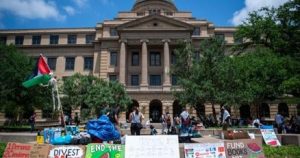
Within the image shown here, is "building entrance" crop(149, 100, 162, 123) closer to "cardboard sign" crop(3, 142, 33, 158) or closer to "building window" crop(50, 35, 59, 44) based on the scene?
"building window" crop(50, 35, 59, 44)

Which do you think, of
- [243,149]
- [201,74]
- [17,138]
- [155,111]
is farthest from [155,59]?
[243,149]

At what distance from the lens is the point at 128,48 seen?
1939 inches

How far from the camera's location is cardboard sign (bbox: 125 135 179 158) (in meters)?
8.82

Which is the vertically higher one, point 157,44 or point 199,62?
point 157,44

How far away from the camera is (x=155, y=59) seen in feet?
163

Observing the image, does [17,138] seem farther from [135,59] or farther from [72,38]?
[72,38]

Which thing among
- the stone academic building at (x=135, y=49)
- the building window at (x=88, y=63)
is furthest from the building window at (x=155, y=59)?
the building window at (x=88, y=63)

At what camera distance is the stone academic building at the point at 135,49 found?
4600 centimetres

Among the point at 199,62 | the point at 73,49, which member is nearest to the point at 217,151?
the point at 199,62

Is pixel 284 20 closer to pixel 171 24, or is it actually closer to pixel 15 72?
pixel 171 24

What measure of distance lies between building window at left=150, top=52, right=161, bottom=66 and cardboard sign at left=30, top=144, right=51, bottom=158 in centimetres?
4091

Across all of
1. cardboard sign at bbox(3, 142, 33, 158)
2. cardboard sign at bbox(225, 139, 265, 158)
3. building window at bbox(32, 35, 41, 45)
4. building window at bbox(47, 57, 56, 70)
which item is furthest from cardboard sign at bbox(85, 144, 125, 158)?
building window at bbox(32, 35, 41, 45)

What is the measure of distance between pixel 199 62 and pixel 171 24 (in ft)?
60.9

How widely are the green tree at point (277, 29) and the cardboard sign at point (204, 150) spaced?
24.0 m
